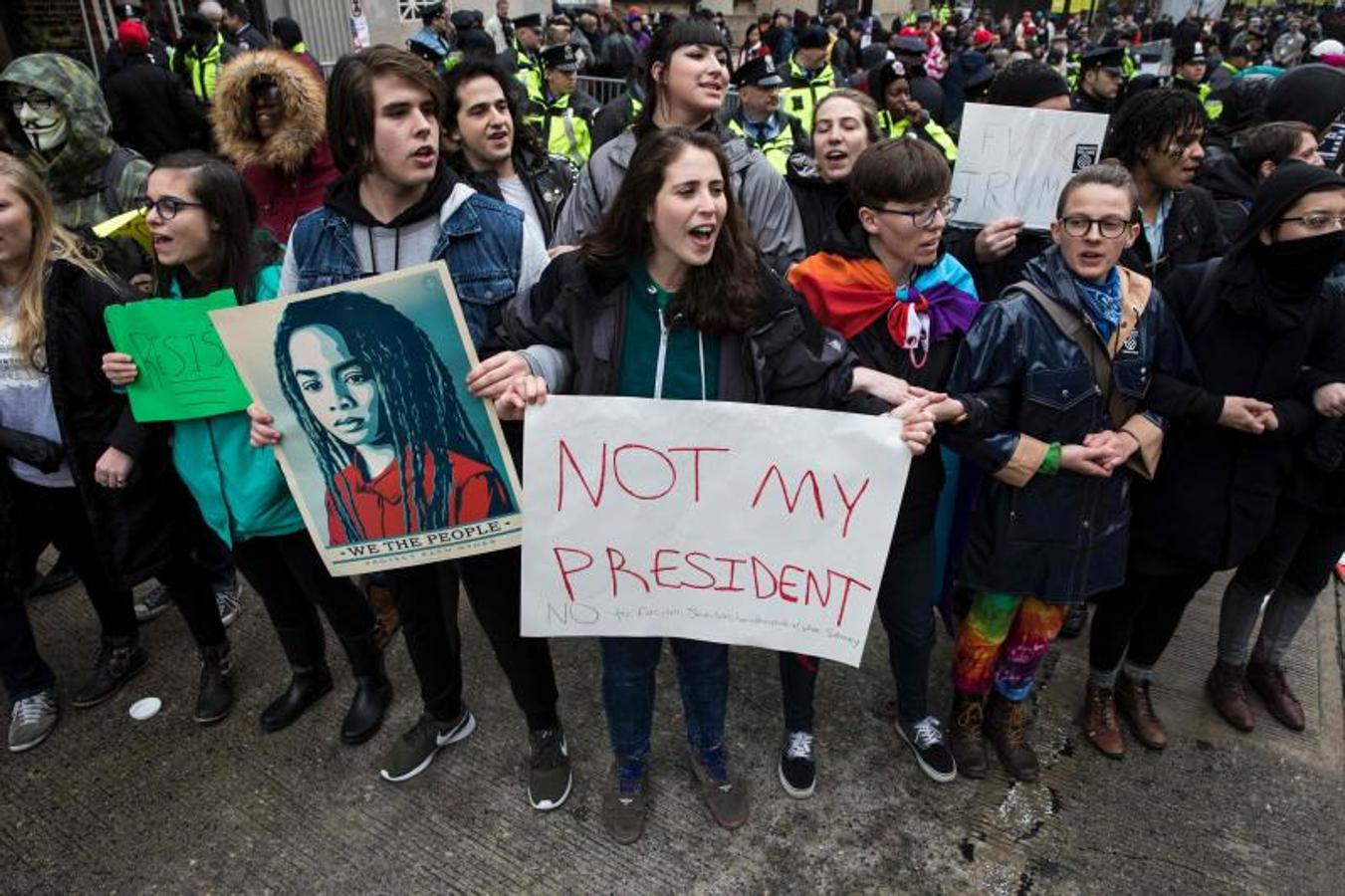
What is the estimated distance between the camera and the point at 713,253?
6.36 ft

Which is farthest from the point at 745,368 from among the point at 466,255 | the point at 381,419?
the point at 381,419

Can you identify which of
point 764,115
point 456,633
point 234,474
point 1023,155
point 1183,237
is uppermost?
point 764,115

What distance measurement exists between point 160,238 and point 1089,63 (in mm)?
4567

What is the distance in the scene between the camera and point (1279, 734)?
9.45 ft

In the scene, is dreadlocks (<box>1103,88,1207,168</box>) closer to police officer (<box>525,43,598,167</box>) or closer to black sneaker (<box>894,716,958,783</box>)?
black sneaker (<box>894,716,958,783</box>)

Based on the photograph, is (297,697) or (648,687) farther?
(297,697)

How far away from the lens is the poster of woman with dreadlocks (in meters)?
1.93

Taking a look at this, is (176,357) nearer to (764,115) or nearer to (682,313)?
(682,313)

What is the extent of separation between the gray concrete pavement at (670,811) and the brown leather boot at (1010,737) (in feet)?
0.18

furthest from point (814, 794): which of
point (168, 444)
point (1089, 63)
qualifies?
point (1089, 63)

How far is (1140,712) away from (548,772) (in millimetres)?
2000

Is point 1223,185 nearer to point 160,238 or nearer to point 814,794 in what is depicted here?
point 814,794

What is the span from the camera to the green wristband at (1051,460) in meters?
2.26

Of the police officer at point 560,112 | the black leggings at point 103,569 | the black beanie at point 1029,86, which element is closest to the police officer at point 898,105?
the black beanie at point 1029,86
